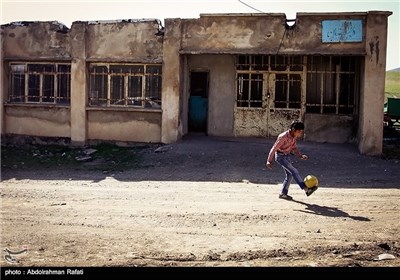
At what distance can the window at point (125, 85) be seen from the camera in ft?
47.4

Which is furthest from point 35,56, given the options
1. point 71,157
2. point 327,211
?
point 327,211

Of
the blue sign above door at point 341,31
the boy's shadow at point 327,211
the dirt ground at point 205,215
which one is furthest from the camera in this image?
the blue sign above door at point 341,31

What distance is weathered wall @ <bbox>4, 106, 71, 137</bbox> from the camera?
15047mm

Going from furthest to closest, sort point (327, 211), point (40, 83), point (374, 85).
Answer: point (40, 83) → point (374, 85) → point (327, 211)

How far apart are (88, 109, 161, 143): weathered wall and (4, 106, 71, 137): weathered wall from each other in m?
0.96

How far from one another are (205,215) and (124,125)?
313 inches

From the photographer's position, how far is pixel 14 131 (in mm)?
15539

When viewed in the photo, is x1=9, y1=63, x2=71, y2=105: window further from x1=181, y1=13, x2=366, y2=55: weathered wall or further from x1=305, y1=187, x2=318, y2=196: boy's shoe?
x1=305, y1=187, x2=318, y2=196: boy's shoe

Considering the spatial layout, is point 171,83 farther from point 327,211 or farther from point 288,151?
point 327,211

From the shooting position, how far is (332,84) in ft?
46.2

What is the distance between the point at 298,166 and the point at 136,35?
656 cm

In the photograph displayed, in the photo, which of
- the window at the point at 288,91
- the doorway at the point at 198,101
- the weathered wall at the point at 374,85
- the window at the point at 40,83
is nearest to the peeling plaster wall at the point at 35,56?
the window at the point at 40,83

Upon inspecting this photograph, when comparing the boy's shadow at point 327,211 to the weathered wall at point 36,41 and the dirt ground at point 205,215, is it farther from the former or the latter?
the weathered wall at point 36,41

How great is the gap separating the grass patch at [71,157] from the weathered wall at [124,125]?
0.38 meters
